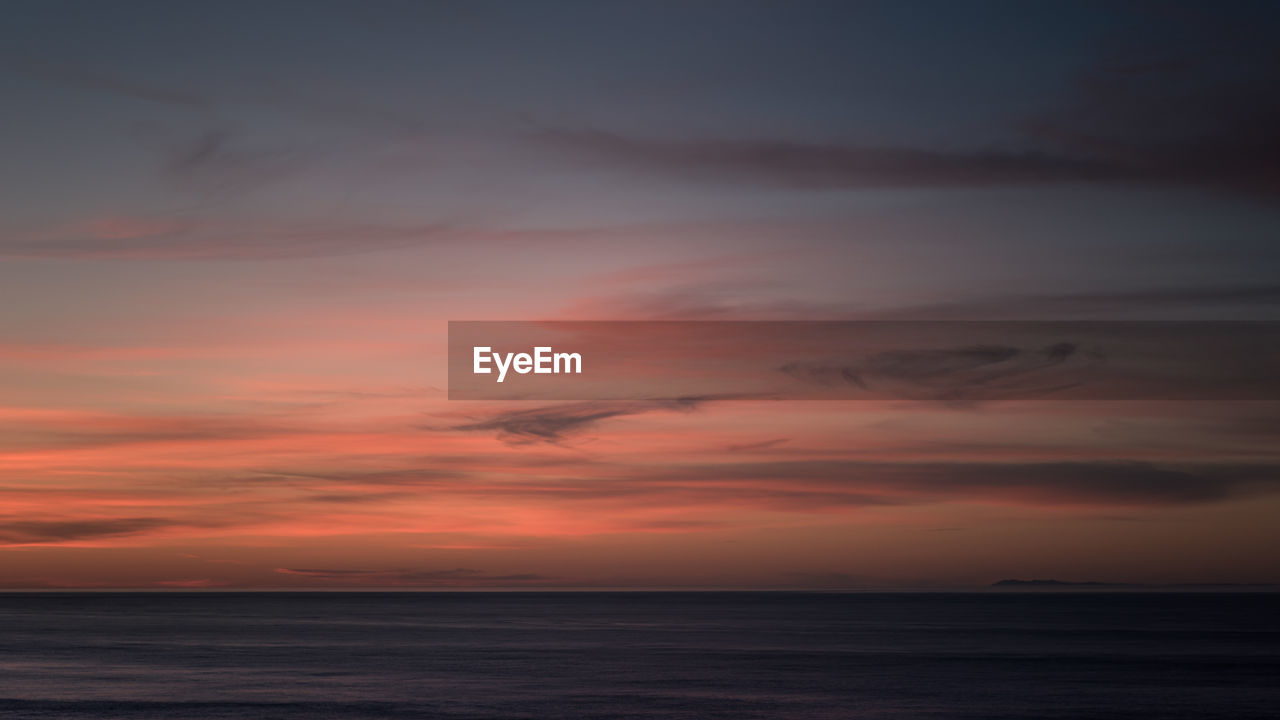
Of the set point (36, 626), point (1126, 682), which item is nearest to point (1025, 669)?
point (1126, 682)

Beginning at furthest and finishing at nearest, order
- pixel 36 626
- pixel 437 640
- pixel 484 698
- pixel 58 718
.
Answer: pixel 36 626, pixel 437 640, pixel 484 698, pixel 58 718

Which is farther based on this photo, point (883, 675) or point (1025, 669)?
point (1025, 669)

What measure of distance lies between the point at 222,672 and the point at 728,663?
115 feet

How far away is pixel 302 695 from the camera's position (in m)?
63.3

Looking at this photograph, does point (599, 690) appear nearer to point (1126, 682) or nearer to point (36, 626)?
point (1126, 682)

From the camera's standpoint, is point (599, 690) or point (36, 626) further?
point (36, 626)

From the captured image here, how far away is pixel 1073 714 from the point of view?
56.8m

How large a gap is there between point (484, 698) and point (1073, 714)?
97.8ft

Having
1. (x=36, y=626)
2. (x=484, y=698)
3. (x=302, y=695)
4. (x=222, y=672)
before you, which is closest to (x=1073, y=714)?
(x=484, y=698)

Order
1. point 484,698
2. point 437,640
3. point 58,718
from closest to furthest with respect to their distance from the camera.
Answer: point 58,718 → point 484,698 → point 437,640

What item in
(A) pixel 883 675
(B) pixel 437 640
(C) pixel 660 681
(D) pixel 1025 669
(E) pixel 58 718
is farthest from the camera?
(B) pixel 437 640

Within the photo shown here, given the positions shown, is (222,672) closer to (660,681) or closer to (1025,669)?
(660,681)

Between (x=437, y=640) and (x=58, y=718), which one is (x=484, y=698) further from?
(x=437, y=640)

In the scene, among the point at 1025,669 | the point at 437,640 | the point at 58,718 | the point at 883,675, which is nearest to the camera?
the point at 58,718
